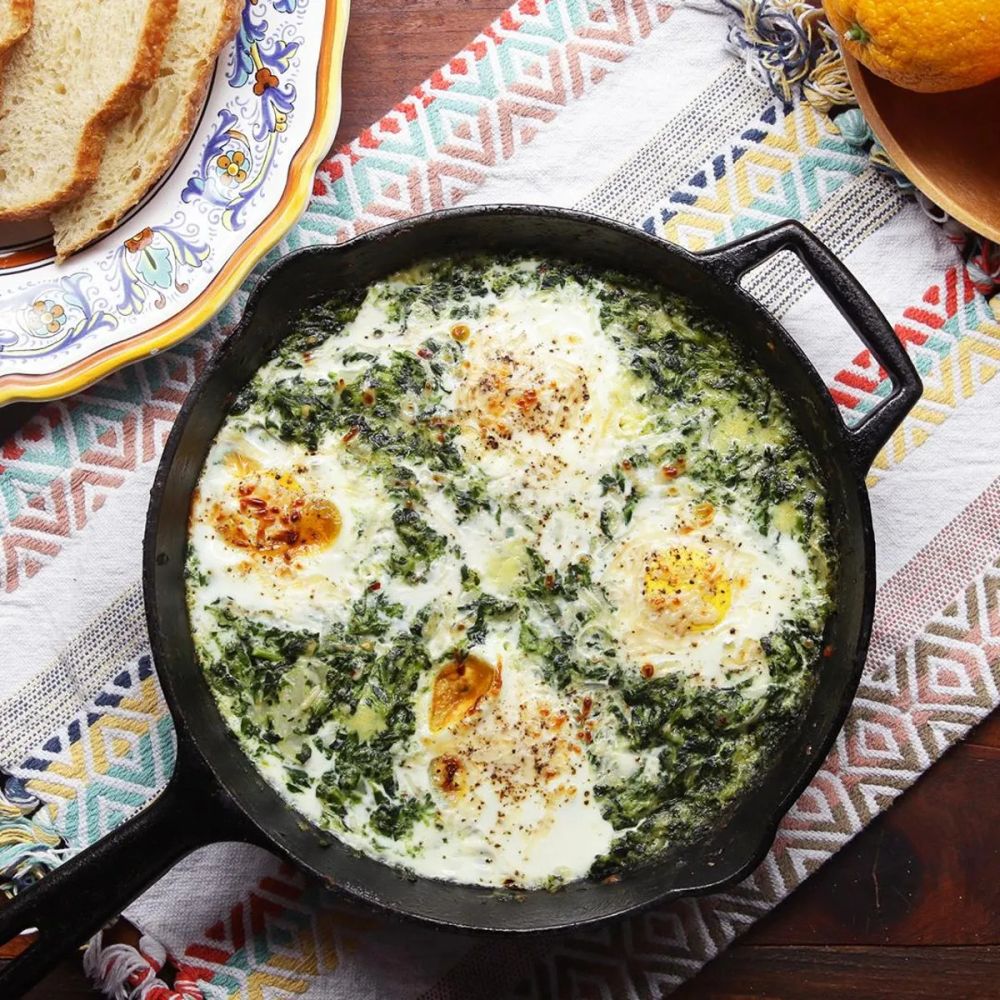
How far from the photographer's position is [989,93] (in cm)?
311

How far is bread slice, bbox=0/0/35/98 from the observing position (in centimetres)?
319

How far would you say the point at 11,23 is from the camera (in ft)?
10.5

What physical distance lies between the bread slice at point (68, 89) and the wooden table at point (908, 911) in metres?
2.80

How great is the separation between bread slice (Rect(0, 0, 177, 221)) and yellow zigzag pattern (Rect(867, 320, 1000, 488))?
7.45ft

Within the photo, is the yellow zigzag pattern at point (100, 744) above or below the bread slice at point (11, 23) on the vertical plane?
below

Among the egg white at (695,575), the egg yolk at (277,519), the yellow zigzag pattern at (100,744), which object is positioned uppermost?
the egg yolk at (277,519)

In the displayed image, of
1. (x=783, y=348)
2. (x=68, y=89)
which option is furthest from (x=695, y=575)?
(x=68, y=89)

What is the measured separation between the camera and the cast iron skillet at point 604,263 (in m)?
2.76

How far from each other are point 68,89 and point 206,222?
609mm

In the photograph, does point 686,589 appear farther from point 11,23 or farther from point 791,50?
point 11,23

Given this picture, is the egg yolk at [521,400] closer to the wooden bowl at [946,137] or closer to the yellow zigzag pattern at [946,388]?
the yellow zigzag pattern at [946,388]

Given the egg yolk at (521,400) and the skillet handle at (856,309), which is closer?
the skillet handle at (856,309)

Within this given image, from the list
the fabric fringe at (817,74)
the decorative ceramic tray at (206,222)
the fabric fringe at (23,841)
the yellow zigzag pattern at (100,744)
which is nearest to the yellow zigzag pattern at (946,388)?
the fabric fringe at (817,74)

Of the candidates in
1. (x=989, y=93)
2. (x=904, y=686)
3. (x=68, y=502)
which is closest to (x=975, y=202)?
(x=989, y=93)
